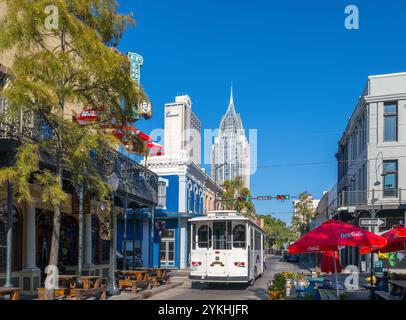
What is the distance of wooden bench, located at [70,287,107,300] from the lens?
13023mm

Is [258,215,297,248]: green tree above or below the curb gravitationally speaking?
below

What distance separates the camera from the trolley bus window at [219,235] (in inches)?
774

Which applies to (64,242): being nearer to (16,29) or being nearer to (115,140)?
(115,140)

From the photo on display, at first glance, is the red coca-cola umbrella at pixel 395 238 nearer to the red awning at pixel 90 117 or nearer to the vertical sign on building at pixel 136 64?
the red awning at pixel 90 117

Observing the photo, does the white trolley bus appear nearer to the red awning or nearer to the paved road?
the paved road

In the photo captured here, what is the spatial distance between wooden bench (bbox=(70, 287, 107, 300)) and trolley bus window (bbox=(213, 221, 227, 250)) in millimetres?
5744

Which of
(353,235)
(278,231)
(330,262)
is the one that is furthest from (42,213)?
(278,231)

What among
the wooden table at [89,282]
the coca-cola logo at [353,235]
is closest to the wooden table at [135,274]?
the wooden table at [89,282]

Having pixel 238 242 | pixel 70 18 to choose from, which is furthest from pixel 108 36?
pixel 238 242

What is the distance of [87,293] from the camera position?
44.5 ft

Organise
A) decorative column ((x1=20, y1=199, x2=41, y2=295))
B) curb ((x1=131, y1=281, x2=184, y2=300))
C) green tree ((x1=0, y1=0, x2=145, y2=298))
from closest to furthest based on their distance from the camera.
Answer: green tree ((x1=0, y1=0, x2=145, y2=298)) < decorative column ((x1=20, y1=199, x2=41, y2=295)) < curb ((x1=131, y1=281, x2=184, y2=300))

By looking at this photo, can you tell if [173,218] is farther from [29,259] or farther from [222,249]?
[29,259]

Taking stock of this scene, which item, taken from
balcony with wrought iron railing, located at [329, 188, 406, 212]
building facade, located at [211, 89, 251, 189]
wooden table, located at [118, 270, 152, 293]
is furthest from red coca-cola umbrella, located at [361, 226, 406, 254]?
building facade, located at [211, 89, 251, 189]

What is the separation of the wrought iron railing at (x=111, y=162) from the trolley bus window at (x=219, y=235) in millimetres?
3489
